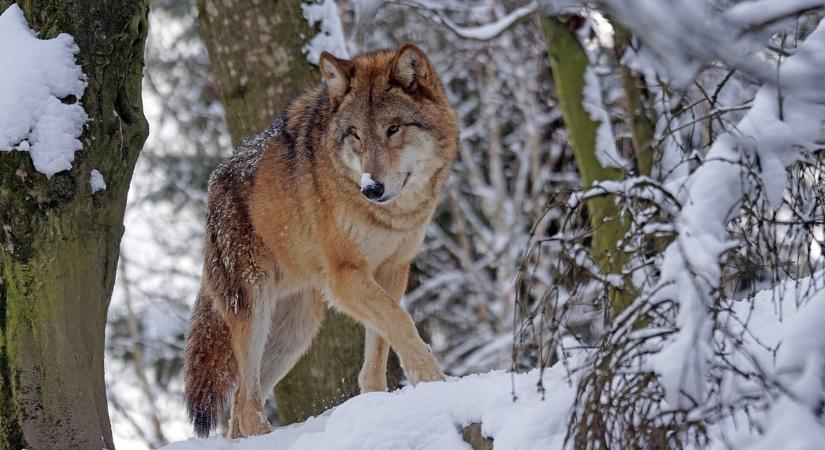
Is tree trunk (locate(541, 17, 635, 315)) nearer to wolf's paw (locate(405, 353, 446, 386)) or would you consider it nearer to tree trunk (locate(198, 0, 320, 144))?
tree trunk (locate(198, 0, 320, 144))

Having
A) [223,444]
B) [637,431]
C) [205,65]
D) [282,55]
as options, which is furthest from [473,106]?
[637,431]

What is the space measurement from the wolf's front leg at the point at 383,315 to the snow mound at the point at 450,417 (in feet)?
2.65

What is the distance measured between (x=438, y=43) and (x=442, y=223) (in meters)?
3.09

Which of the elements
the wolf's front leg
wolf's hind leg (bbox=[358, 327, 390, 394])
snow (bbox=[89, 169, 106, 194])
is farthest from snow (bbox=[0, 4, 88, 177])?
wolf's hind leg (bbox=[358, 327, 390, 394])

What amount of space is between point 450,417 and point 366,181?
5.63 ft

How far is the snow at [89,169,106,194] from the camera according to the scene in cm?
457

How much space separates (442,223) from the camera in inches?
679

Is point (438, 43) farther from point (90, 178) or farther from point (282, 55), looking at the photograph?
point (90, 178)

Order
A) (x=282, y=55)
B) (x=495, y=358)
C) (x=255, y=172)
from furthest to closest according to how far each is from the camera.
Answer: (x=495, y=358) < (x=282, y=55) < (x=255, y=172)

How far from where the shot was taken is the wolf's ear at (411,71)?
5.93 meters

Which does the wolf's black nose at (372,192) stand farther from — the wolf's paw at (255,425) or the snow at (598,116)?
the snow at (598,116)

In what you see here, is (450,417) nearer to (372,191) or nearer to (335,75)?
(372,191)

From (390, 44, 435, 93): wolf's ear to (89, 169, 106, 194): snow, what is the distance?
6.44 feet

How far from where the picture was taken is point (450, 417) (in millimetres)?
4180
